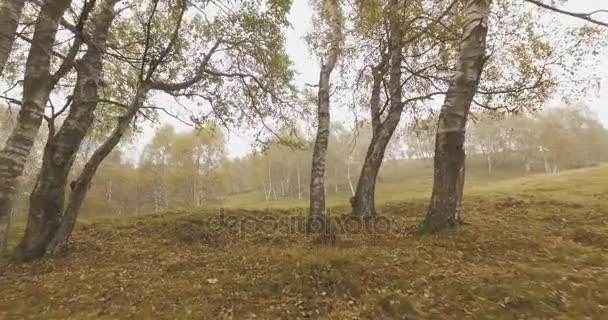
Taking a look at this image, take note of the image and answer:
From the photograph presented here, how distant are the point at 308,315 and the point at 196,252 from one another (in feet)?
17.9

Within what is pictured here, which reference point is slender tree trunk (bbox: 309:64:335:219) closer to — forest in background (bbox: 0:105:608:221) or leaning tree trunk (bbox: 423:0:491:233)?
leaning tree trunk (bbox: 423:0:491:233)

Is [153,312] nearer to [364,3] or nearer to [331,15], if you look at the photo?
[364,3]

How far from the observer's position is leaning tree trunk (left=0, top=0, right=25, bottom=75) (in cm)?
562

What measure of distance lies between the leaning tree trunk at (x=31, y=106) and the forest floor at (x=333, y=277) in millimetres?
2578

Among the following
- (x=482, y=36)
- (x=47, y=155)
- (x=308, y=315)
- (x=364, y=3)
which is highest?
(x=364, y=3)

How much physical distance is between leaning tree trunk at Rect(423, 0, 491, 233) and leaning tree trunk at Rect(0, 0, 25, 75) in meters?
9.36

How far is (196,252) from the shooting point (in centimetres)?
1066

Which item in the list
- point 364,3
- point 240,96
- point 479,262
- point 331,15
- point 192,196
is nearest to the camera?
point 479,262

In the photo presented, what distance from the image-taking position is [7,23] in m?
5.63

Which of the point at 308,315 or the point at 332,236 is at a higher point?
the point at 332,236

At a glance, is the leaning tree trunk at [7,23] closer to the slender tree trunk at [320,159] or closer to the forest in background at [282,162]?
the slender tree trunk at [320,159]

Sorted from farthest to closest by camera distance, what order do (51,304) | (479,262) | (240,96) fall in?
(240,96) < (479,262) < (51,304)

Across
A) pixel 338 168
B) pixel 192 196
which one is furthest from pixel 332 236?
pixel 338 168

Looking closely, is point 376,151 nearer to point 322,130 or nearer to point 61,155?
point 322,130
